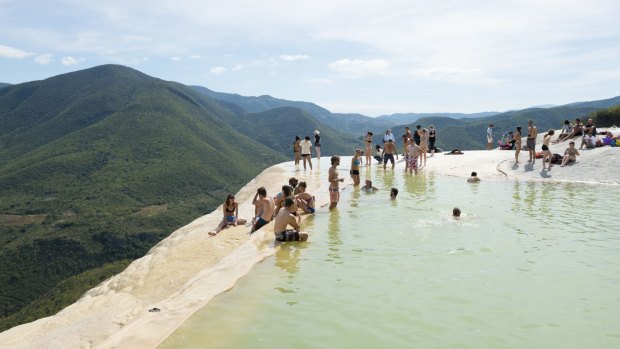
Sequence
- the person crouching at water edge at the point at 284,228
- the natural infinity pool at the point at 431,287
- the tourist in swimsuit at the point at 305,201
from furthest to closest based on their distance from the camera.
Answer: the tourist in swimsuit at the point at 305,201, the person crouching at water edge at the point at 284,228, the natural infinity pool at the point at 431,287

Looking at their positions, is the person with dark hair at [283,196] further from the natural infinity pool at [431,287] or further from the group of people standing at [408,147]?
the group of people standing at [408,147]

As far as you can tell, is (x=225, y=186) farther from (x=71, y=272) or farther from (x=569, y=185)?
(x=569, y=185)

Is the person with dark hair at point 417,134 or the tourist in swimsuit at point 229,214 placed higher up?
the person with dark hair at point 417,134

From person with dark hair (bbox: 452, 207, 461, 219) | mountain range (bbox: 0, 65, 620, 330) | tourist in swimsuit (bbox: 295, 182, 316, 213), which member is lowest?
mountain range (bbox: 0, 65, 620, 330)

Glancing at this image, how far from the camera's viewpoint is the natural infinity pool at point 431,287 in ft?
24.0

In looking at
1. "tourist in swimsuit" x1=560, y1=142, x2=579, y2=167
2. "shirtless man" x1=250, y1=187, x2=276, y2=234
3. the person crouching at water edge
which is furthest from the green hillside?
"tourist in swimsuit" x1=560, y1=142, x2=579, y2=167

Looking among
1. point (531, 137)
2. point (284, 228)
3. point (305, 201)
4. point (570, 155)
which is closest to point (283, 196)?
point (305, 201)

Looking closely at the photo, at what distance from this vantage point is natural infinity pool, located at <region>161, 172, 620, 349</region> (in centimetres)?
732

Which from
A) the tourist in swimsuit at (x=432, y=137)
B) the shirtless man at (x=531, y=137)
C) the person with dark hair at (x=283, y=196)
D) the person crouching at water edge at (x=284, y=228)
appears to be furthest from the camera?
the tourist in swimsuit at (x=432, y=137)

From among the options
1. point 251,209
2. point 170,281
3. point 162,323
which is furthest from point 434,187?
point 162,323

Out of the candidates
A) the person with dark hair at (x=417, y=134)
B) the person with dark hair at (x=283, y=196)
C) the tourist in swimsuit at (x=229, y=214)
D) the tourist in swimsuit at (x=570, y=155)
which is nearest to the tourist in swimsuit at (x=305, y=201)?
the person with dark hair at (x=283, y=196)

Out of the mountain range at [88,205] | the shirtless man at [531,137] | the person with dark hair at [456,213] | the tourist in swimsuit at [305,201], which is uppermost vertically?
the shirtless man at [531,137]

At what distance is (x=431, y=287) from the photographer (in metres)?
9.45

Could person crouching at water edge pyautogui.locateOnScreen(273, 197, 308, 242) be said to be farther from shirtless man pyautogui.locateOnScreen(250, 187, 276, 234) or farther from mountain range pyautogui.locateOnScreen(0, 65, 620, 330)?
mountain range pyautogui.locateOnScreen(0, 65, 620, 330)
